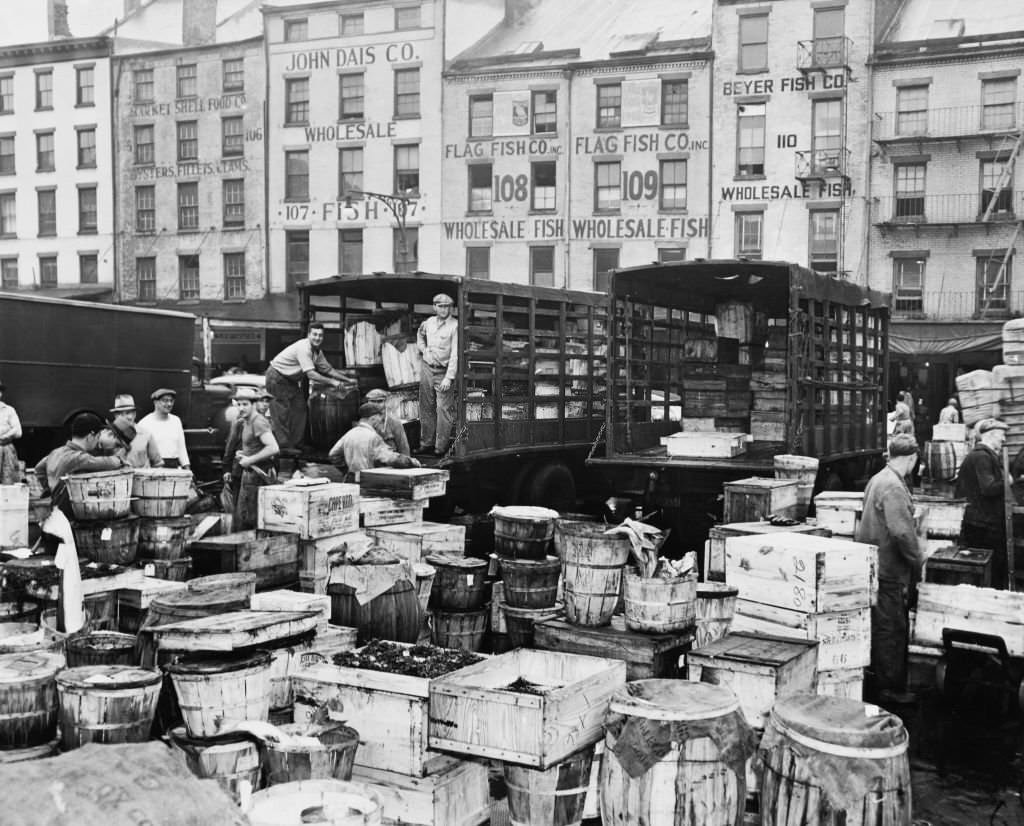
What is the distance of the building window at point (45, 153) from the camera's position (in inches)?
1694

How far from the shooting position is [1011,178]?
31.8m

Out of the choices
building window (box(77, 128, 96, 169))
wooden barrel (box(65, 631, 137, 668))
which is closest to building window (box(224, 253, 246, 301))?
building window (box(77, 128, 96, 169))

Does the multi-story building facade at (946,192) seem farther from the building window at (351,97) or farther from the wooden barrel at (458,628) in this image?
the wooden barrel at (458,628)

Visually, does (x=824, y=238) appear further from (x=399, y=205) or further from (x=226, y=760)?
(x=226, y=760)

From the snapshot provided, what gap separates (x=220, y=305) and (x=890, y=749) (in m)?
37.8

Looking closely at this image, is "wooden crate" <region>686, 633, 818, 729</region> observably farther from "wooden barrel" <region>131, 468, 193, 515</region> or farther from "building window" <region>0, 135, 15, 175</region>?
"building window" <region>0, 135, 15, 175</region>

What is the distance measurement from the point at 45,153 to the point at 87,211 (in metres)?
3.02

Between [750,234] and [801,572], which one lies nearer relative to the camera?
[801,572]

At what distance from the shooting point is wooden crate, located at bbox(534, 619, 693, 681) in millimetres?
6176

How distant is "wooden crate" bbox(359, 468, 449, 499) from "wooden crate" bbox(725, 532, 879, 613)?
3.49m

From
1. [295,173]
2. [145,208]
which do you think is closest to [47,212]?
[145,208]

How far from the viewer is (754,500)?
960 centimetres

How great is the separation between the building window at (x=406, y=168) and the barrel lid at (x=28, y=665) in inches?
1344

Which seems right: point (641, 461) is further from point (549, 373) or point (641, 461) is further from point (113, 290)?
point (113, 290)
